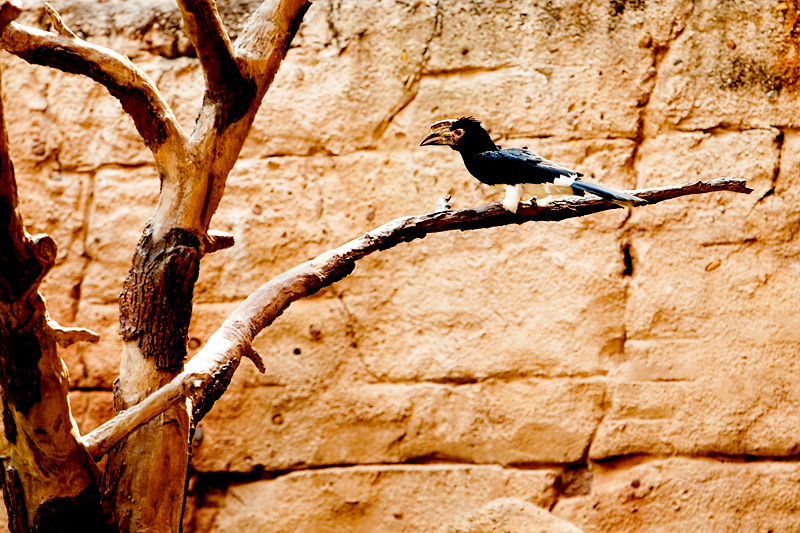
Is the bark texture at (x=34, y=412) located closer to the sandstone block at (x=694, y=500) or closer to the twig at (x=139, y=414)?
the twig at (x=139, y=414)

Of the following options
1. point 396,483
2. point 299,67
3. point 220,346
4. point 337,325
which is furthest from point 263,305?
point 299,67

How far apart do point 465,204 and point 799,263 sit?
1.11 metres

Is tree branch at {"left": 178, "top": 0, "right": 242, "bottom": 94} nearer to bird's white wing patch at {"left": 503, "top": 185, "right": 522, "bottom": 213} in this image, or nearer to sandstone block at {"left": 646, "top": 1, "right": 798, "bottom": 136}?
bird's white wing patch at {"left": 503, "top": 185, "right": 522, "bottom": 213}

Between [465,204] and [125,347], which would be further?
[465,204]

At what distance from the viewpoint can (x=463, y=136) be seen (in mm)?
1724

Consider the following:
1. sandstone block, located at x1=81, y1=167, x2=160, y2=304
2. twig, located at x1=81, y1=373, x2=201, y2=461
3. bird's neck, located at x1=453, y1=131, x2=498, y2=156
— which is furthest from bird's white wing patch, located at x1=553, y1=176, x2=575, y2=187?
sandstone block, located at x1=81, y1=167, x2=160, y2=304

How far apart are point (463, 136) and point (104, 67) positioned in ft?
2.66

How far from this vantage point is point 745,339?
2314mm

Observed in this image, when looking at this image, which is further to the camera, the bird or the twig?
the bird

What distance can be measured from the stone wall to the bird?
2.28 ft

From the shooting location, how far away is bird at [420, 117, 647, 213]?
60.1 inches

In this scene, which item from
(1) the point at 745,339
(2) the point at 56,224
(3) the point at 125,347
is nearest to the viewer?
(3) the point at 125,347

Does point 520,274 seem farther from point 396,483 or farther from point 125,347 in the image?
point 125,347

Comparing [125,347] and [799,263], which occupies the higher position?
[799,263]
